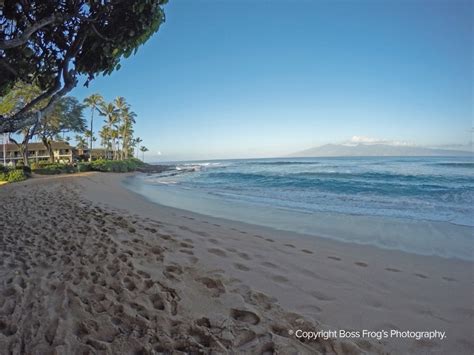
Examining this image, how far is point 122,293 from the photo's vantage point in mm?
2732

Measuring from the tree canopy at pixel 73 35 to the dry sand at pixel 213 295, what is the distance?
250cm

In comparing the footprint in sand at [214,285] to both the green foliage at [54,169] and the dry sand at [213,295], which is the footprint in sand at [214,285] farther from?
the green foliage at [54,169]

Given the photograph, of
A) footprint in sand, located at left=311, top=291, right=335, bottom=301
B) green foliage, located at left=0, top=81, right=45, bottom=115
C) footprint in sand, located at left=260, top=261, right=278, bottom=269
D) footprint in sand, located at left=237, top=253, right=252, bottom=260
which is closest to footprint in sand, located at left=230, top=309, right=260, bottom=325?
footprint in sand, located at left=311, top=291, right=335, bottom=301

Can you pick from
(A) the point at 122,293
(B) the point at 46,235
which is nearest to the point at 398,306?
(A) the point at 122,293

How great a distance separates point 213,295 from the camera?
9.10 feet

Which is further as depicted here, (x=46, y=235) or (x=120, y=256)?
(x=46, y=235)

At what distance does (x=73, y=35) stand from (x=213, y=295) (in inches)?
224

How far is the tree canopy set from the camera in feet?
13.5

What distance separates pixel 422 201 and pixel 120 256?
41.7 feet

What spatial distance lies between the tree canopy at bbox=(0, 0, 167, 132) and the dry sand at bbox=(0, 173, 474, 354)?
8.21 feet

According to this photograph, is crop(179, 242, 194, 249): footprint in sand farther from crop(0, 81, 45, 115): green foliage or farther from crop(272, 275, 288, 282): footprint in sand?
crop(0, 81, 45, 115): green foliage

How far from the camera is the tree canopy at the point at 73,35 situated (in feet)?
13.5

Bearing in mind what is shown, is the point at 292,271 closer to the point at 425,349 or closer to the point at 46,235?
the point at 425,349

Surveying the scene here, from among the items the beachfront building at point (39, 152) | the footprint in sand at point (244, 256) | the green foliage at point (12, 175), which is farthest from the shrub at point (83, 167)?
the footprint in sand at point (244, 256)
